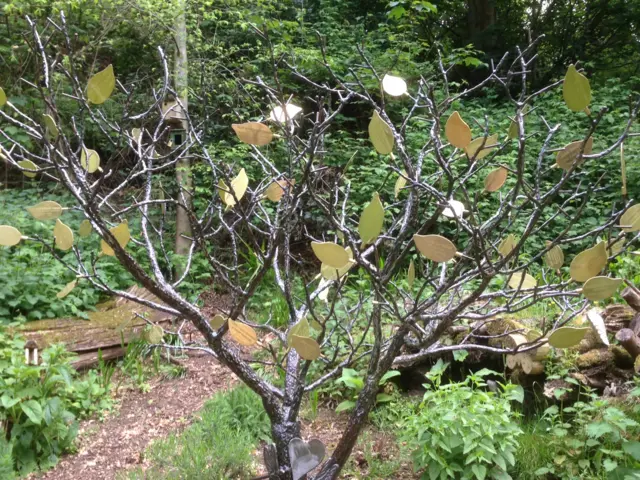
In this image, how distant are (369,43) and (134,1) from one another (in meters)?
2.73

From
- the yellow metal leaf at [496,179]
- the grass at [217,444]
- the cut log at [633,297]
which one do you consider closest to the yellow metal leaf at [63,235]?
the yellow metal leaf at [496,179]

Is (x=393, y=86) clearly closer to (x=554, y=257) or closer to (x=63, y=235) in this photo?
(x=554, y=257)

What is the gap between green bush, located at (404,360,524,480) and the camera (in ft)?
5.97

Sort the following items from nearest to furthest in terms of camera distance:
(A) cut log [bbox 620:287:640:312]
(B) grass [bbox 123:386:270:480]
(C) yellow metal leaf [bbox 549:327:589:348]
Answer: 1. (C) yellow metal leaf [bbox 549:327:589:348]
2. (B) grass [bbox 123:386:270:480]
3. (A) cut log [bbox 620:287:640:312]

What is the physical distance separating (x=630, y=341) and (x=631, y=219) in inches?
58.0

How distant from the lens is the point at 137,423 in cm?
294

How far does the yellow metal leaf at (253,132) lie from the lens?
0.91 metres

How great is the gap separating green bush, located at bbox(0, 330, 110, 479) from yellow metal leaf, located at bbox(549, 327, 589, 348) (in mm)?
2360

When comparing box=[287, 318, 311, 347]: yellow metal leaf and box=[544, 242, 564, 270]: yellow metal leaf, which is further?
box=[544, 242, 564, 270]: yellow metal leaf

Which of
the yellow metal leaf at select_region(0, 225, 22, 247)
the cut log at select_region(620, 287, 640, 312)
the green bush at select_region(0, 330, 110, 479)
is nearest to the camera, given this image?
the yellow metal leaf at select_region(0, 225, 22, 247)

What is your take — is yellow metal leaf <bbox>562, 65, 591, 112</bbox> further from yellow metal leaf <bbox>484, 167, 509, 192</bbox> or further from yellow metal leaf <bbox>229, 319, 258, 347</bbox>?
yellow metal leaf <bbox>229, 319, 258, 347</bbox>

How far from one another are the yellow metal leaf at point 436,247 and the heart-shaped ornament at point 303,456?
58cm

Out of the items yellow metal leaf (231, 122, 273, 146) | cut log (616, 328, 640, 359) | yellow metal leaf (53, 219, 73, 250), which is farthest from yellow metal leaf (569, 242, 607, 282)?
cut log (616, 328, 640, 359)

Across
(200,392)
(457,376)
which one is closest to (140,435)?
(200,392)
